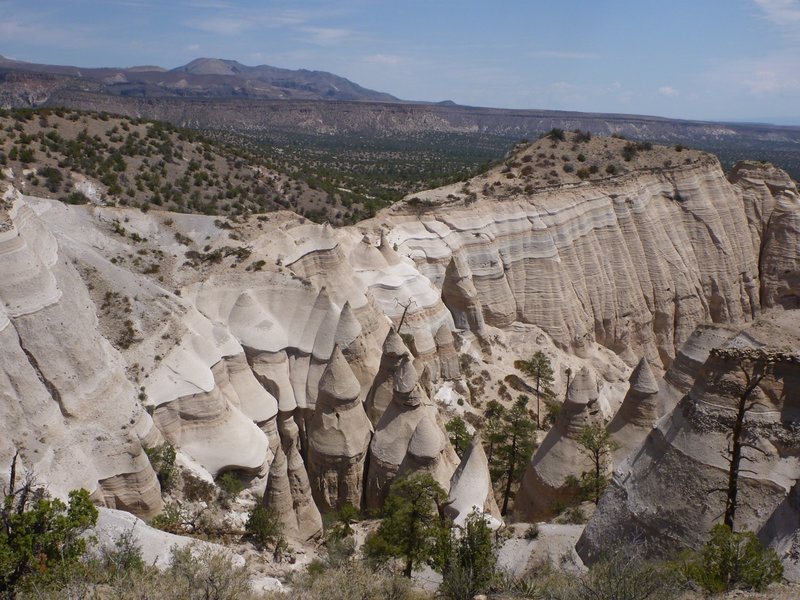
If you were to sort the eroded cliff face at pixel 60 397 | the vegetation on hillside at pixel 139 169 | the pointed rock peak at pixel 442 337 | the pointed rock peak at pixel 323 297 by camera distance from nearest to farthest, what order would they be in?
1. the eroded cliff face at pixel 60 397
2. the pointed rock peak at pixel 323 297
3. the pointed rock peak at pixel 442 337
4. the vegetation on hillside at pixel 139 169

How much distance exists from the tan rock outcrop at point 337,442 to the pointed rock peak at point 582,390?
7177mm

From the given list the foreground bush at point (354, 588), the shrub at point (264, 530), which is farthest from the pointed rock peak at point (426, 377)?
the foreground bush at point (354, 588)

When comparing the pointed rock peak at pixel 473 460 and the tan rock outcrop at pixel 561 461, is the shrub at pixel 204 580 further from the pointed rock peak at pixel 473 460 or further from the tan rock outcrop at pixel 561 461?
the tan rock outcrop at pixel 561 461

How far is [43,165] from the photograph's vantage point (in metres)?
38.7

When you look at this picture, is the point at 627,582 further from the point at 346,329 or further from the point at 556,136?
the point at 556,136

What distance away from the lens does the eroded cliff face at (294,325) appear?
1488 centimetres

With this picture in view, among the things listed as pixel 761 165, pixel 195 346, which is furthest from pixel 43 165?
pixel 761 165

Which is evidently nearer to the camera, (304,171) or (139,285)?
(139,285)

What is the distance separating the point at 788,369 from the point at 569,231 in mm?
27109

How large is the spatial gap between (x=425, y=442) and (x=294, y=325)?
8.02 metres

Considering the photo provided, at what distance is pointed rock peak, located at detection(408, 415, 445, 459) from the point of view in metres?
17.5

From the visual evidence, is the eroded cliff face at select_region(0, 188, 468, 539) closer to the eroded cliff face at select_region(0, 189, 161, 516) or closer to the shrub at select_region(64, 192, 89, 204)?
the eroded cliff face at select_region(0, 189, 161, 516)

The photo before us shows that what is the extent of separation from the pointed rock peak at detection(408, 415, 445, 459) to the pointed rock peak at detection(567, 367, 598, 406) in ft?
15.3

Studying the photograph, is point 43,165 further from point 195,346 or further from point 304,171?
point 304,171
